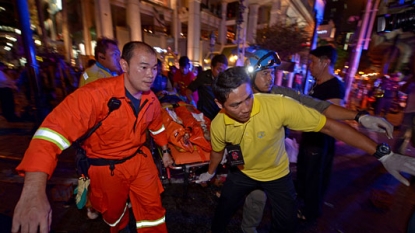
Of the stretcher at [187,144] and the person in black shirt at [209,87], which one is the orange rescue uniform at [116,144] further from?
the person in black shirt at [209,87]

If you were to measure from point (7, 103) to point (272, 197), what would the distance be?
29.4 feet

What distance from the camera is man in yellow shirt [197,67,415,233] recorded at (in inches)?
66.6

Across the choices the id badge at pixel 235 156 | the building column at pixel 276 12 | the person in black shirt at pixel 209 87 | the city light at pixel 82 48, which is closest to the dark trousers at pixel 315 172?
the id badge at pixel 235 156

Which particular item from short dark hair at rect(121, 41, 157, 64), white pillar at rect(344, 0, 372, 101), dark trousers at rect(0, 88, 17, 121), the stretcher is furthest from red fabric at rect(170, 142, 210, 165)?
white pillar at rect(344, 0, 372, 101)

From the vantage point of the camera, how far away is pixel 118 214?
7.01ft

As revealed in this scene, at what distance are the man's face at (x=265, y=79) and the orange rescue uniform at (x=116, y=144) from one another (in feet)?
4.34

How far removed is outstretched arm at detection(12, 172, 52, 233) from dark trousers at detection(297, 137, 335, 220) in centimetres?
276

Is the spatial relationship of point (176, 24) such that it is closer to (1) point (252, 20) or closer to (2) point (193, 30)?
(2) point (193, 30)

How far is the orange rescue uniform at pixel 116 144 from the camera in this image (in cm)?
154

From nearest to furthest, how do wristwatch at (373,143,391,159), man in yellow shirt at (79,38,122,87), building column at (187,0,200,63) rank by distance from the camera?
1. wristwatch at (373,143,391,159)
2. man in yellow shirt at (79,38,122,87)
3. building column at (187,0,200,63)

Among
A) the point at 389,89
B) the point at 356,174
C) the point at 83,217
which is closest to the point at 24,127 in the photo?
the point at 83,217

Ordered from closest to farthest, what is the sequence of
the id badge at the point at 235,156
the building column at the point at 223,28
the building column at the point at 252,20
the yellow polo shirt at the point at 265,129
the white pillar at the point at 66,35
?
1. the yellow polo shirt at the point at 265,129
2. the id badge at the point at 235,156
3. the white pillar at the point at 66,35
4. the building column at the point at 252,20
5. the building column at the point at 223,28

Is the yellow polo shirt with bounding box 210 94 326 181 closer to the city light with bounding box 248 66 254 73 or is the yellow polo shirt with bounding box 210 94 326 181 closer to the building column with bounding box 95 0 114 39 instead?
the city light with bounding box 248 66 254 73

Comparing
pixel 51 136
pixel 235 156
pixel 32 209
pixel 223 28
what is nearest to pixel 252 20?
pixel 223 28
